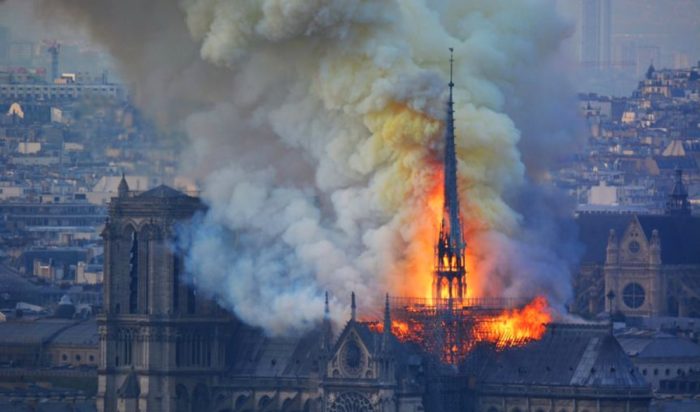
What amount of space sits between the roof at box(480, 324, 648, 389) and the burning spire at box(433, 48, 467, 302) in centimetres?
259

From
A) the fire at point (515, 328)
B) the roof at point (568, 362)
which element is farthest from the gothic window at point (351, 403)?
the fire at point (515, 328)

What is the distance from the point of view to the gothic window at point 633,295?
19275cm

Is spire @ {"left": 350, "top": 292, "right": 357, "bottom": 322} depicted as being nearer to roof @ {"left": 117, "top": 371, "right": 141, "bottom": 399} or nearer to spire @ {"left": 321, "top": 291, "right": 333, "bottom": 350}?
spire @ {"left": 321, "top": 291, "right": 333, "bottom": 350}

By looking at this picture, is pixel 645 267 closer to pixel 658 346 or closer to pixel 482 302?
pixel 658 346

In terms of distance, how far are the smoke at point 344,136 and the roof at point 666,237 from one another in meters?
47.9

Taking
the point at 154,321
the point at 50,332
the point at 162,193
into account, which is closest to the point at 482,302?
the point at 154,321

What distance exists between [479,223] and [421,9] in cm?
740

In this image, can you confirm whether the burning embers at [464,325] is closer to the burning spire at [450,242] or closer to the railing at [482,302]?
the railing at [482,302]

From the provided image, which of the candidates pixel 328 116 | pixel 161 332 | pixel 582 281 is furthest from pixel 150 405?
pixel 582 281

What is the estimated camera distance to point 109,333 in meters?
149

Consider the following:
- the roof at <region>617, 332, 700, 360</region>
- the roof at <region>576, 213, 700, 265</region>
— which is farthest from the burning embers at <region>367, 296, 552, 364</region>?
the roof at <region>576, 213, 700, 265</region>

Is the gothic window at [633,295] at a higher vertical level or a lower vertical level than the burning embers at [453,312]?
higher

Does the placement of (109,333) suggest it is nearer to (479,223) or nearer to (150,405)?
(150,405)

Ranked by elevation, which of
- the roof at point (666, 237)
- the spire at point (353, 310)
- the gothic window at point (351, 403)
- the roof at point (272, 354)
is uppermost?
the roof at point (666, 237)
